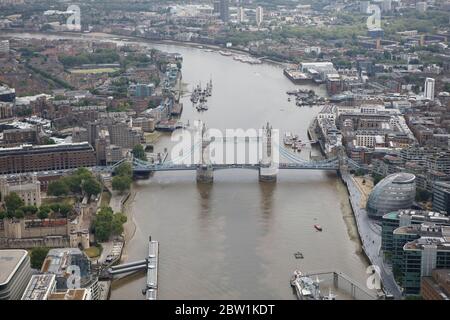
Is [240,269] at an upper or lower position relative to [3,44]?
lower

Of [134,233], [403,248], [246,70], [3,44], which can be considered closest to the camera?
[403,248]

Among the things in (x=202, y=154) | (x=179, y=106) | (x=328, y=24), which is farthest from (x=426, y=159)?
(x=328, y=24)

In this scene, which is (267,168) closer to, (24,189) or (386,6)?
(24,189)

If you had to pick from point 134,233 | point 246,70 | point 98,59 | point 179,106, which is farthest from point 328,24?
point 134,233

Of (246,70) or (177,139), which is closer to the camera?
(177,139)

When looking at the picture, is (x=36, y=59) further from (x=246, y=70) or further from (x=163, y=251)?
(x=163, y=251)

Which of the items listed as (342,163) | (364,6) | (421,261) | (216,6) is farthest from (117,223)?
(216,6)

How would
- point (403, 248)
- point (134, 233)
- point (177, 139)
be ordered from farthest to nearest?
point (177, 139), point (134, 233), point (403, 248)

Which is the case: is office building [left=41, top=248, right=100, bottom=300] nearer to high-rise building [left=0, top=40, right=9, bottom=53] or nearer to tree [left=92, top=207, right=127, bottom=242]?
tree [left=92, top=207, right=127, bottom=242]
